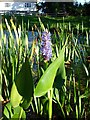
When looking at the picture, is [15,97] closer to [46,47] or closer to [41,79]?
[41,79]

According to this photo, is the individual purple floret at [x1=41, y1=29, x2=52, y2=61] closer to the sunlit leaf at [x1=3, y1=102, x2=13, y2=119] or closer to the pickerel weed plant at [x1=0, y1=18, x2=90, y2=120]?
the pickerel weed plant at [x1=0, y1=18, x2=90, y2=120]

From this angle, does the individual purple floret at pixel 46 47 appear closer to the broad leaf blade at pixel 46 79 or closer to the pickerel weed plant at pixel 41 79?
the pickerel weed plant at pixel 41 79

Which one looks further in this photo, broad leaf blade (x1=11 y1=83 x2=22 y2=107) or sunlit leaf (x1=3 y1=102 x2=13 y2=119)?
sunlit leaf (x1=3 y1=102 x2=13 y2=119)

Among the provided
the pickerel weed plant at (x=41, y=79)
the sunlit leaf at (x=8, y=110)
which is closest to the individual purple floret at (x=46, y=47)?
the pickerel weed plant at (x=41, y=79)

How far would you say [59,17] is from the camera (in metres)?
1.01

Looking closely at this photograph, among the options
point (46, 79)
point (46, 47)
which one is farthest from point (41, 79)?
point (46, 47)

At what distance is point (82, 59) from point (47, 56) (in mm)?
374

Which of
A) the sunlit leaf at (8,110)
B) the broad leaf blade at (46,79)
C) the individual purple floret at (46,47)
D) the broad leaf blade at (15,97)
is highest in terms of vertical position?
the individual purple floret at (46,47)

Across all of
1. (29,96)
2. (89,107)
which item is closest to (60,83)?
(29,96)

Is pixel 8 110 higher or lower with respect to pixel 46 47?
lower

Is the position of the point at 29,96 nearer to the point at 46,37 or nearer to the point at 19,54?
the point at 46,37

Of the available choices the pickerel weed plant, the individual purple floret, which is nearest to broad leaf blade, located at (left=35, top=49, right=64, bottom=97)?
the pickerel weed plant

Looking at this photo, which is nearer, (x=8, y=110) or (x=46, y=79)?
(x=46, y=79)

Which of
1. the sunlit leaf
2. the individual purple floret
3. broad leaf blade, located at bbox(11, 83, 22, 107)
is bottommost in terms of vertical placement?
the sunlit leaf
